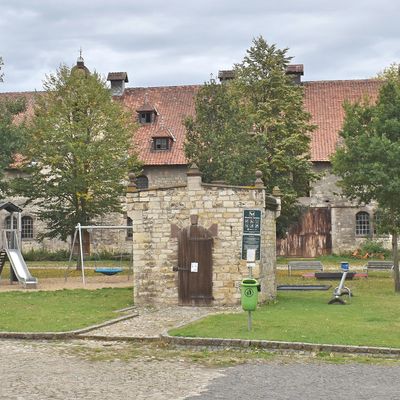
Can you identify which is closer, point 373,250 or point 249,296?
point 249,296

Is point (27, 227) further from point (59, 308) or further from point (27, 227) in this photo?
point (59, 308)

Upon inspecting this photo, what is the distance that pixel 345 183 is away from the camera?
88.3 ft

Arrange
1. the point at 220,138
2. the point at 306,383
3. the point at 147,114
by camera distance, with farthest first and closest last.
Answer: the point at 147,114 < the point at 220,138 < the point at 306,383

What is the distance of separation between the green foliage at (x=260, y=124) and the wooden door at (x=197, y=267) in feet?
42.4

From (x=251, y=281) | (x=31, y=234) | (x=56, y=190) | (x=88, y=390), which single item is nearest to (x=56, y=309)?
(x=251, y=281)

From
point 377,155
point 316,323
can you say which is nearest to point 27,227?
point 377,155

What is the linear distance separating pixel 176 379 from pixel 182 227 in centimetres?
996

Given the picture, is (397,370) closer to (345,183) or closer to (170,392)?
(170,392)

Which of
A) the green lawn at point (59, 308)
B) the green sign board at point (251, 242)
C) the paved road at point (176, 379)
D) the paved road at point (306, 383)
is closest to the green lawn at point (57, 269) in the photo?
the green lawn at point (59, 308)

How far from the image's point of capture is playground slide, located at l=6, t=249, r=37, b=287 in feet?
93.4

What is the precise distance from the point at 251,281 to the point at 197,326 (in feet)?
5.35

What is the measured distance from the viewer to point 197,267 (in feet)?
66.9

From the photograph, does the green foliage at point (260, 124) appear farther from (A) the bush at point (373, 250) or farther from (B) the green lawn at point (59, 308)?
(B) the green lawn at point (59, 308)

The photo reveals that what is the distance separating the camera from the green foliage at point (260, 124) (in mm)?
33594
